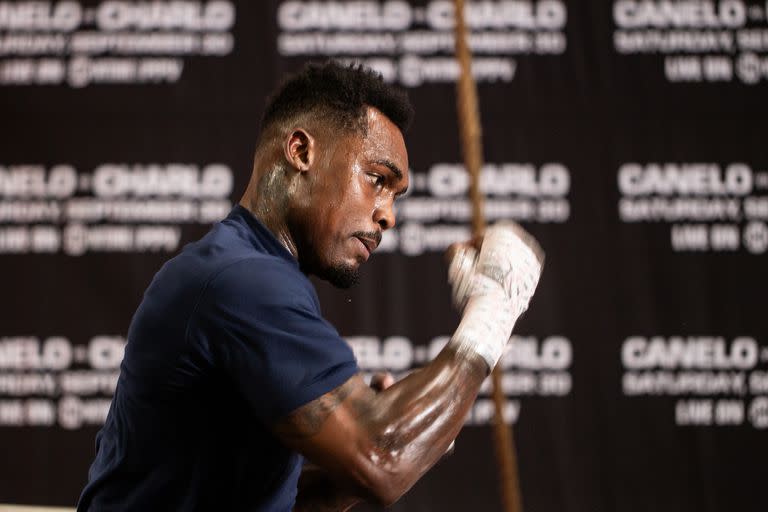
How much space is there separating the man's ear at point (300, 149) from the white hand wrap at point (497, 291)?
316mm

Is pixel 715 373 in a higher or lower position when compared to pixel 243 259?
lower

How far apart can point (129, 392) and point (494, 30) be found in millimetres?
1834

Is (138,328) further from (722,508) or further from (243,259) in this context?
(722,508)

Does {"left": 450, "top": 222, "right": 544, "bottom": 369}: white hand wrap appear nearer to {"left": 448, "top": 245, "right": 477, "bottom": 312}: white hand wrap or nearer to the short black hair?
{"left": 448, "top": 245, "right": 477, "bottom": 312}: white hand wrap

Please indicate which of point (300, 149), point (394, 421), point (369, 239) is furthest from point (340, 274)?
point (394, 421)

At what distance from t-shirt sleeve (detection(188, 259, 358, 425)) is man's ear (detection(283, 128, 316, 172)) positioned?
0.85 ft

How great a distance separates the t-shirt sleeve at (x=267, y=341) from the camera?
35.9 inches

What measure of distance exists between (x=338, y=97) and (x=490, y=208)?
1.27 m

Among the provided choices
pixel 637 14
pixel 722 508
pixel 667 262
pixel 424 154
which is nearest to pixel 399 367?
pixel 424 154

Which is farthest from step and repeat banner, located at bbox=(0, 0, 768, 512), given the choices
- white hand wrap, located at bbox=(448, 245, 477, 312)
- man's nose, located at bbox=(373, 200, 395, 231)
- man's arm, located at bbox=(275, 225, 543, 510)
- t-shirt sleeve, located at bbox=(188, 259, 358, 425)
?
t-shirt sleeve, located at bbox=(188, 259, 358, 425)

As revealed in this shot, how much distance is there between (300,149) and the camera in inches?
46.8

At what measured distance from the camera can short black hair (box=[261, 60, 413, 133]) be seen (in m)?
1.20

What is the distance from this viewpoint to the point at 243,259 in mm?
976

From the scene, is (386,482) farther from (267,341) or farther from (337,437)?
(267,341)
